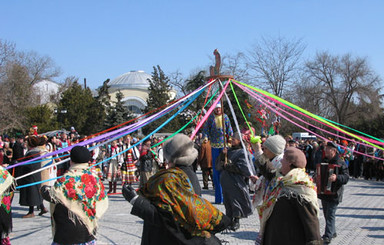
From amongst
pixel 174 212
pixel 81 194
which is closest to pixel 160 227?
pixel 174 212

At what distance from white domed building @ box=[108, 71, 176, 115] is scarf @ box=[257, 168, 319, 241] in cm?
5366

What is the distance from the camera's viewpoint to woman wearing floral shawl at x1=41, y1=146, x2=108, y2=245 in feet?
14.3

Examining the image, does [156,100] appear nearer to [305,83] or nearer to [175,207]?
[305,83]

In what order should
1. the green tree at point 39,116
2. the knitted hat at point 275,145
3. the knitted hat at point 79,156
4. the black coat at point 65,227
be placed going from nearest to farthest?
the black coat at point 65,227 → the knitted hat at point 79,156 → the knitted hat at point 275,145 → the green tree at point 39,116

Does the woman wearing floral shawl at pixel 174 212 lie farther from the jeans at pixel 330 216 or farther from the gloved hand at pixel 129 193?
the jeans at pixel 330 216

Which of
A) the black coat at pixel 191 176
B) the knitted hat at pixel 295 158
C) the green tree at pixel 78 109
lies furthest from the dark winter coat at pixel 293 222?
the green tree at pixel 78 109

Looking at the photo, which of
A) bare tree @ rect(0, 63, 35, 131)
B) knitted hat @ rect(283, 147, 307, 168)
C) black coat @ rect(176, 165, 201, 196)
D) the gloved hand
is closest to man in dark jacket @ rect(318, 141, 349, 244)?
knitted hat @ rect(283, 147, 307, 168)

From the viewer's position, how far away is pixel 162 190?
9.71 feet

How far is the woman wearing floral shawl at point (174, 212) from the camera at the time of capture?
2910 mm

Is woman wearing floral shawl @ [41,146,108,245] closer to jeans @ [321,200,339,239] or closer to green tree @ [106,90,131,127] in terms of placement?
jeans @ [321,200,339,239]

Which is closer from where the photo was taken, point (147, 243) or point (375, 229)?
point (147, 243)

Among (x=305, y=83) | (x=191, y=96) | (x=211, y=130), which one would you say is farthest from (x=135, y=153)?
(x=305, y=83)

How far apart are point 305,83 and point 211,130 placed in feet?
110

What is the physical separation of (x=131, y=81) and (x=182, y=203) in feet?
213
